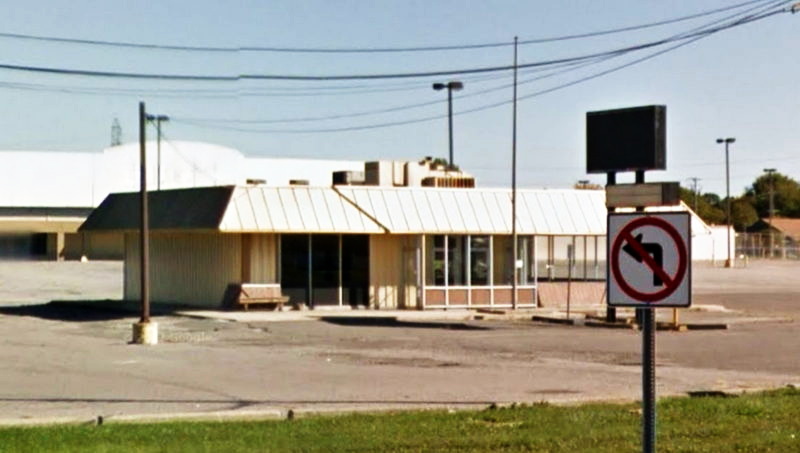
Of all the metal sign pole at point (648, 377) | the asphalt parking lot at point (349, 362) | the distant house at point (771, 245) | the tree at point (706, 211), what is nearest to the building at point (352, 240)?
the asphalt parking lot at point (349, 362)

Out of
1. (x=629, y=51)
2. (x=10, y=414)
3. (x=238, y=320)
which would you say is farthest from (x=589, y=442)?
(x=238, y=320)

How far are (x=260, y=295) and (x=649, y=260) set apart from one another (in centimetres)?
3570

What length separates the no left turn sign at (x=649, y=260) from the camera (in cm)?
757

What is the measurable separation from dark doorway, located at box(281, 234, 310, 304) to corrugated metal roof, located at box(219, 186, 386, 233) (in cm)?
115

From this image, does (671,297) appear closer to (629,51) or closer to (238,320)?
(629,51)

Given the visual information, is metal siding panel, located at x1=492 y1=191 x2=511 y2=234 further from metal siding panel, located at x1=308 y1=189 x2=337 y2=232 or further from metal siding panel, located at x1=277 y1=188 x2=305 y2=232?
metal siding panel, located at x1=277 y1=188 x2=305 y2=232

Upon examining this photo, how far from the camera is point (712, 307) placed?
4784 cm

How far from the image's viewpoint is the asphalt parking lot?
18.9 m

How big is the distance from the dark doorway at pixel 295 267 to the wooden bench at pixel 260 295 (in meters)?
0.59

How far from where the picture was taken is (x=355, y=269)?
4509 cm

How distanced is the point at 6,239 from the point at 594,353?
73114 millimetres

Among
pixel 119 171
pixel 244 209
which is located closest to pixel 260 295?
pixel 244 209

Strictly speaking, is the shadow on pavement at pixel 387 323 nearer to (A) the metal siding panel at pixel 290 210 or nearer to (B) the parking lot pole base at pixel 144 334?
Result: (A) the metal siding panel at pixel 290 210

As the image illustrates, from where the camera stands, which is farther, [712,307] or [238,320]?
[712,307]
